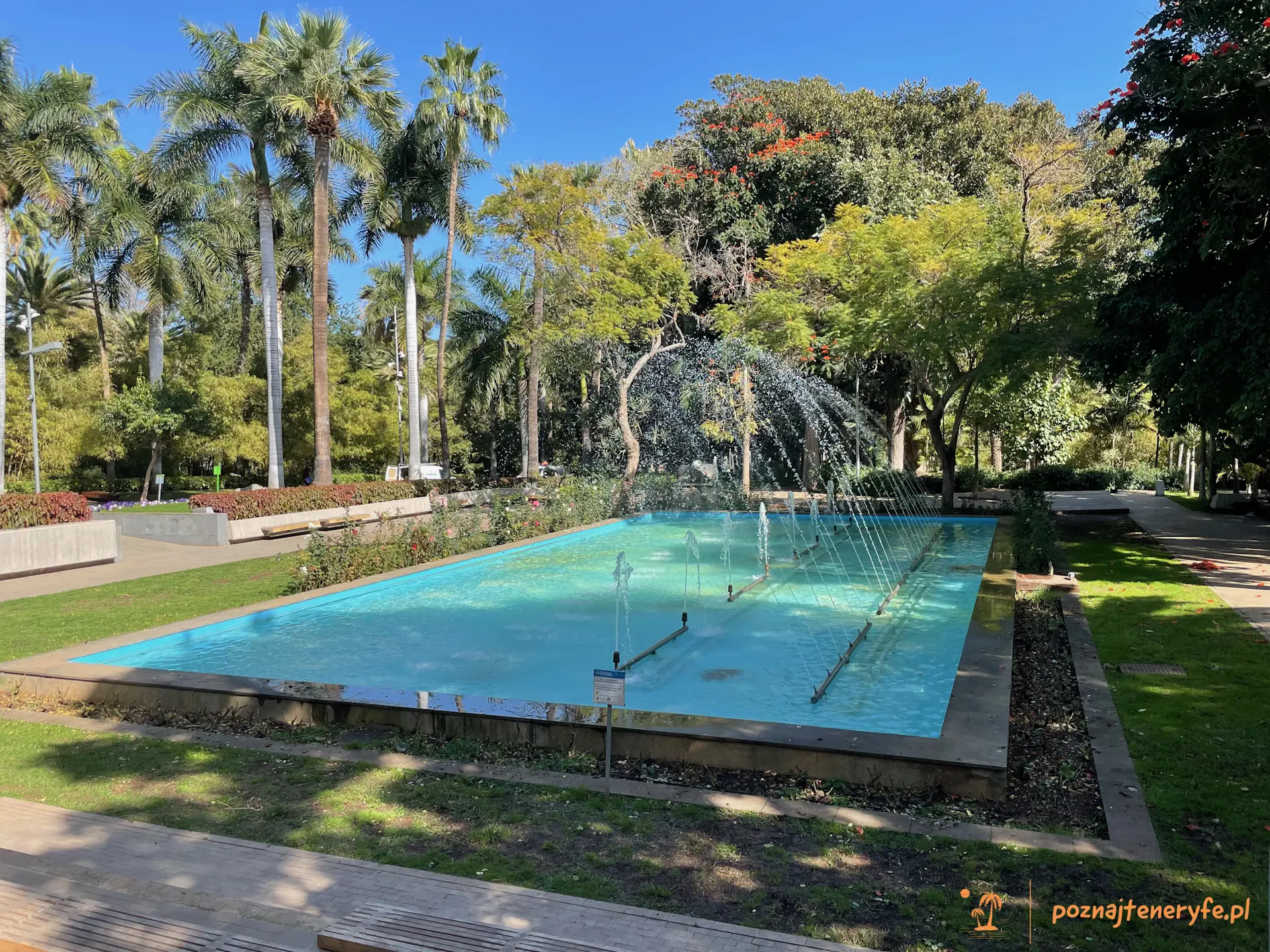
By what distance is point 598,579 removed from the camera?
13.7m

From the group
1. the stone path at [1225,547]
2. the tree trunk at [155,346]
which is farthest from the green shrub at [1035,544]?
the tree trunk at [155,346]

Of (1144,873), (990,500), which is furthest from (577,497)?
(1144,873)

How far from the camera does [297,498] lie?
21156 mm

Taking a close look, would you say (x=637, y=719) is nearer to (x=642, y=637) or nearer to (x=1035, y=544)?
(x=642, y=637)

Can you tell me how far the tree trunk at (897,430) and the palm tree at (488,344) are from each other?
13163 mm

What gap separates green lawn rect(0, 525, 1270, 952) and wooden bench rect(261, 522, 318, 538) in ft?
43.6

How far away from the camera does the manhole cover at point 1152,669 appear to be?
7.48 metres

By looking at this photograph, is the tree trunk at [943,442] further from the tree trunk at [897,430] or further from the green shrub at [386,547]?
the green shrub at [386,547]

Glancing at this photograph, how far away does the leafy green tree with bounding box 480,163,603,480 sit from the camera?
25.0m

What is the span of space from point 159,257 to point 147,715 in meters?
27.0

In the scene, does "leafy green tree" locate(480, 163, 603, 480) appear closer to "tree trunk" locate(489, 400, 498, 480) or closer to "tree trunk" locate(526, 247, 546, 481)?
"tree trunk" locate(526, 247, 546, 481)

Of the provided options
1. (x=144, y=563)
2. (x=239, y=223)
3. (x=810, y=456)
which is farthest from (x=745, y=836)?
(x=239, y=223)

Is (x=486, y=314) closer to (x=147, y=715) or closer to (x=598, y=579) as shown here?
(x=598, y=579)

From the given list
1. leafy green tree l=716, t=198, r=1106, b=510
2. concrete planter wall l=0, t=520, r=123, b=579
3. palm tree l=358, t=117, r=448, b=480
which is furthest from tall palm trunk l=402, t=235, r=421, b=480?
leafy green tree l=716, t=198, r=1106, b=510
